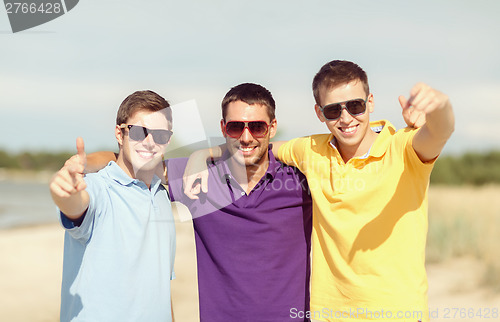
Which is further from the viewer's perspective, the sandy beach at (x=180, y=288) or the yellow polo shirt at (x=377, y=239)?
the sandy beach at (x=180, y=288)

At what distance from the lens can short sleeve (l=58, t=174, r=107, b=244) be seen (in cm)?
261

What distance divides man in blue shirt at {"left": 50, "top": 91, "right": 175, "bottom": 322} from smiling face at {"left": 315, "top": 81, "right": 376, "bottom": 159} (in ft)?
3.74

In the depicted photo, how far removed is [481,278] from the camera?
7.64 metres

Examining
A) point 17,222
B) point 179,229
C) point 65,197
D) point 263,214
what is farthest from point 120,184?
point 17,222

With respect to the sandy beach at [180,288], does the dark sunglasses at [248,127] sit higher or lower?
higher

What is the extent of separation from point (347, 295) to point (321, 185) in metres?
0.72

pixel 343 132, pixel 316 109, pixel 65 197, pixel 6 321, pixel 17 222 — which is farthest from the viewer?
pixel 17 222

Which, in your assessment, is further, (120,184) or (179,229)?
(179,229)

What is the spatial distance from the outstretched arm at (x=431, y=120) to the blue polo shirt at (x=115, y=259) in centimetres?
167

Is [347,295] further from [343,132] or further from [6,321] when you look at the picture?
[6,321]

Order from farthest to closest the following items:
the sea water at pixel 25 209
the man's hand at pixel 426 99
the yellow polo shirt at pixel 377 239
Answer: the sea water at pixel 25 209, the yellow polo shirt at pixel 377 239, the man's hand at pixel 426 99

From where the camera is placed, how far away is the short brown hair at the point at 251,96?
365cm

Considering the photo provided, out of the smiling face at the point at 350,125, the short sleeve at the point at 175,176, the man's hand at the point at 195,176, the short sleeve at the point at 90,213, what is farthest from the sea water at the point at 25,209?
the smiling face at the point at 350,125

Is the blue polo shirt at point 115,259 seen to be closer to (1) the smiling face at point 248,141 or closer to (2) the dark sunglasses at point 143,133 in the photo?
(2) the dark sunglasses at point 143,133
